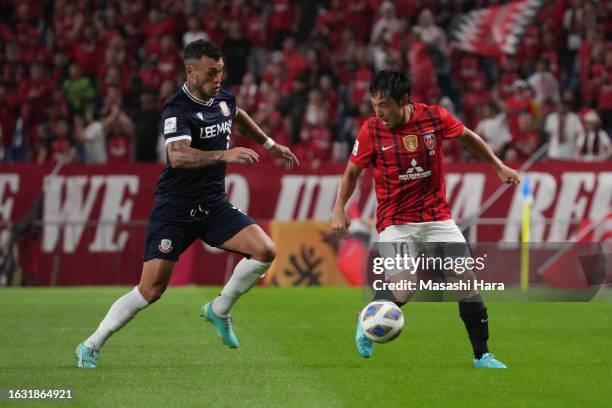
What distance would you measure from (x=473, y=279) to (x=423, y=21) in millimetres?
15814

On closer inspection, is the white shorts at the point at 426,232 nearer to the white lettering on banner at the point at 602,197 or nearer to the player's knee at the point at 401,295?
the player's knee at the point at 401,295

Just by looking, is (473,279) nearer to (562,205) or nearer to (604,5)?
(562,205)

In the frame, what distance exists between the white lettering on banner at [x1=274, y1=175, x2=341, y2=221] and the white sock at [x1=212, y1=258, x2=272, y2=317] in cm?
1153

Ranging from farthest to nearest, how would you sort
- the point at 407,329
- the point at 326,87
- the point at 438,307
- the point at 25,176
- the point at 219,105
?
the point at 326,87, the point at 25,176, the point at 438,307, the point at 407,329, the point at 219,105

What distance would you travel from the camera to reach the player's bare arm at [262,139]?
10602 mm

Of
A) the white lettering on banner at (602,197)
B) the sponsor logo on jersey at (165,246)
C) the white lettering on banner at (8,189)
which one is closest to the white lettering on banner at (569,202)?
the white lettering on banner at (602,197)

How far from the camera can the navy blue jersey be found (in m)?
9.80

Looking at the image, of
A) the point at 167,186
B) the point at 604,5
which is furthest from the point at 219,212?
the point at 604,5

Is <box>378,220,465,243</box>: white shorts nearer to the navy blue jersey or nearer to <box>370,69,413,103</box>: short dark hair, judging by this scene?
<box>370,69,413,103</box>: short dark hair

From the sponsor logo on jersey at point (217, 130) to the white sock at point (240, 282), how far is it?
1083 mm

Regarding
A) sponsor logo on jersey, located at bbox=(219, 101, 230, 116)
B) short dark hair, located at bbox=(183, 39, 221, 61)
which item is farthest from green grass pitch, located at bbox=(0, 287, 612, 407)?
short dark hair, located at bbox=(183, 39, 221, 61)

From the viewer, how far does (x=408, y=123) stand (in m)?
9.70

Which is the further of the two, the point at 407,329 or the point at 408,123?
the point at 407,329

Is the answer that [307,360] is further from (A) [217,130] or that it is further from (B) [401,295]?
(A) [217,130]
